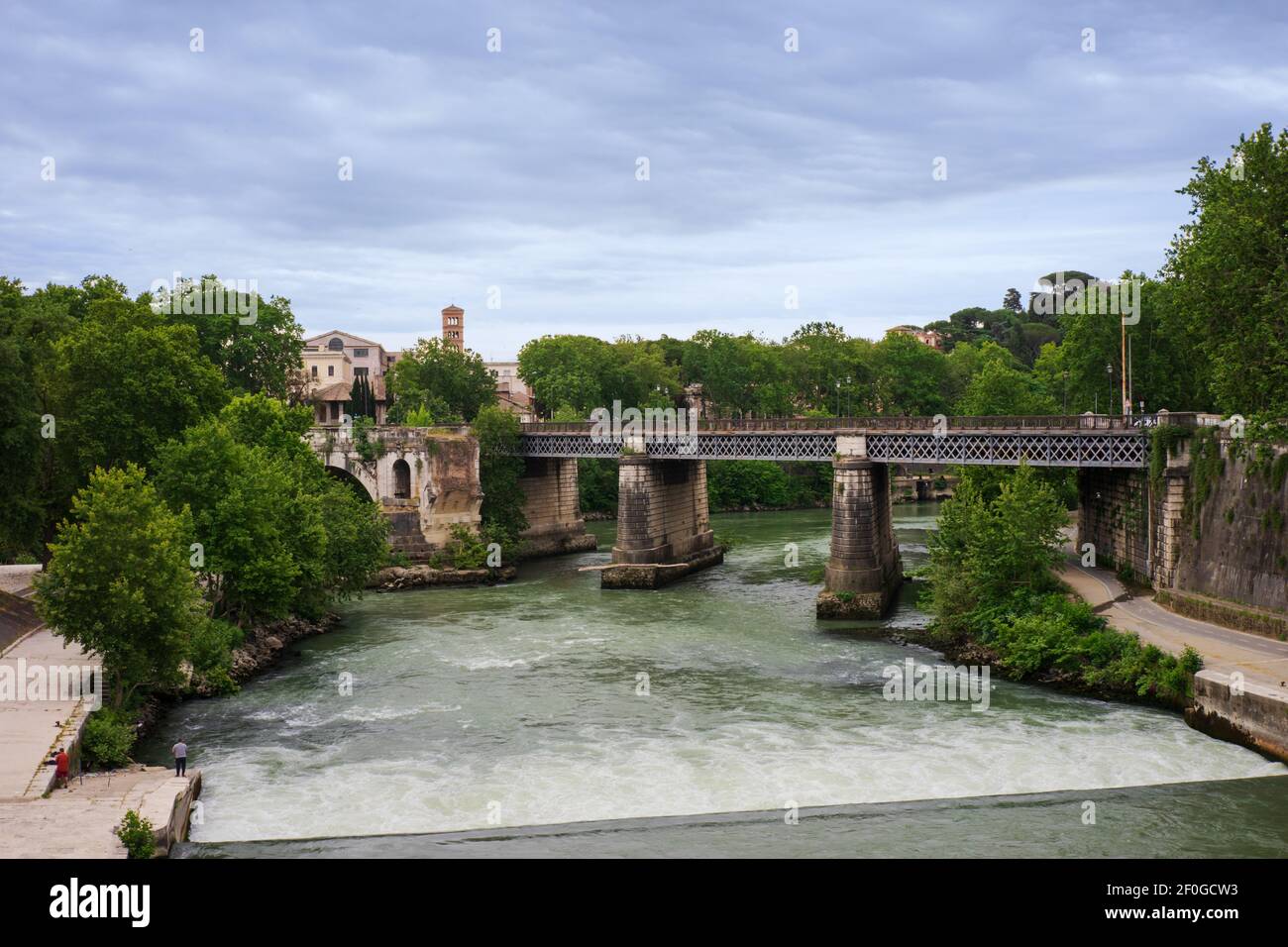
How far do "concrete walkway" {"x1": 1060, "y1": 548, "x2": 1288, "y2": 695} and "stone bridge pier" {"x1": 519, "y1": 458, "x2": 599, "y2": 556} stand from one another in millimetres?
35708

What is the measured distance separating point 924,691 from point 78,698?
23.4 metres

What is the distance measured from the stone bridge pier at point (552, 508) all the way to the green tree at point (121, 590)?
3970 cm

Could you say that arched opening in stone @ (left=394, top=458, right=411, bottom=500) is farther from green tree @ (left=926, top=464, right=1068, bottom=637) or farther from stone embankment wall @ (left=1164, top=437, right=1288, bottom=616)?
stone embankment wall @ (left=1164, top=437, right=1288, bottom=616)

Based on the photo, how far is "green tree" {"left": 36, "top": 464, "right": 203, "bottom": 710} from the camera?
2758 centimetres

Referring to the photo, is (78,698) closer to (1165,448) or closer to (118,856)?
(118,856)

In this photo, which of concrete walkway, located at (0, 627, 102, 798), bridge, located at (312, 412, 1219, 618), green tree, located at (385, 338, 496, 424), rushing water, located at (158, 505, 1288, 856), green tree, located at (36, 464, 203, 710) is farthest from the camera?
green tree, located at (385, 338, 496, 424)

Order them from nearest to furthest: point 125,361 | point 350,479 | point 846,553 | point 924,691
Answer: point 924,691 → point 125,361 → point 846,553 → point 350,479

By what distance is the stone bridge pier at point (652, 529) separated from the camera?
56156mm

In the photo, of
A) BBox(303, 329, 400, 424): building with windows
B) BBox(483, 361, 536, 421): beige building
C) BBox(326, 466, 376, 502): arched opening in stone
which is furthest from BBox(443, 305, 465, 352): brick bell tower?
BBox(326, 466, 376, 502): arched opening in stone

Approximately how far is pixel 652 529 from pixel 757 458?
6544 millimetres

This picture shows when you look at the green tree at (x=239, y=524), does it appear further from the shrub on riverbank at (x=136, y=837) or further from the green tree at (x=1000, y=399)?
the green tree at (x=1000, y=399)

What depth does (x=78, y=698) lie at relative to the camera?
2812 cm

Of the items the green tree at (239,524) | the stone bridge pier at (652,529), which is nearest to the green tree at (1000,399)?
the stone bridge pier at (652,529)
